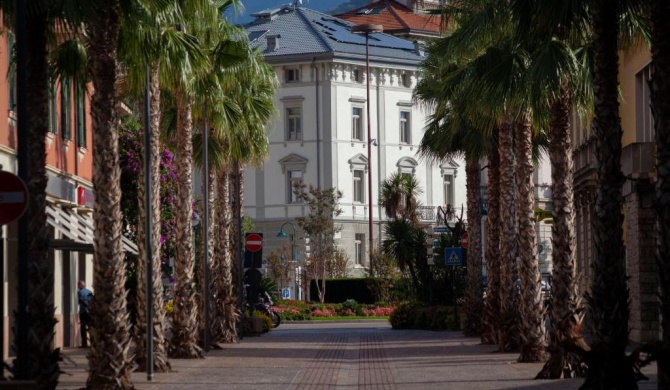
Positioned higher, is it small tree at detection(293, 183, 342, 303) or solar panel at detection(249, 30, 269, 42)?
solar panel at detection(249, 30, 269, 42)

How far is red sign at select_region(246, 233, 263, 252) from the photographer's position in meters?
43.9

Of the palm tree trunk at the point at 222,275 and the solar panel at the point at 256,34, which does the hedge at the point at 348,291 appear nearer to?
the solar panel at the point at 256,34

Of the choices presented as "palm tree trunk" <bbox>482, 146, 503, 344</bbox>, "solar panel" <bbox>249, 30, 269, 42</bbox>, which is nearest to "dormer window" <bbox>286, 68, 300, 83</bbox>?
"solar panel" <bbox>249, 30, 269, 42</bbox>

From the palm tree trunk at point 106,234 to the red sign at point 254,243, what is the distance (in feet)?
73.2

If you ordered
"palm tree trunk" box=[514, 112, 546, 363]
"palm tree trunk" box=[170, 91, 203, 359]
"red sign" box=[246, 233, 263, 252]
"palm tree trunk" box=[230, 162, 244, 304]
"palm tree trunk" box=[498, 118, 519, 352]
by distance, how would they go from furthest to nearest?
"red sign" box=[246, 233, 263, 252]
"palm tree trunk" box=[230, 162, 244, 304]
"palm tree trunk" box=[498, 118, 519, 352]
"palm tree trunk" box=[170, 91, 203, 359]
"palm tree trunk" box=[514, 112, 546, 363]

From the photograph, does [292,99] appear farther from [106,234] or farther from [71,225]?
[106,234]

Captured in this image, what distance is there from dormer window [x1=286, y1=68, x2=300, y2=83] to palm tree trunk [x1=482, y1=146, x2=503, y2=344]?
53.1 metres

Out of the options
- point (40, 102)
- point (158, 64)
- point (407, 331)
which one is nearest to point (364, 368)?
point (158, 64)

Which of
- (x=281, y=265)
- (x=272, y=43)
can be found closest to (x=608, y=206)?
(x=281, y=265)

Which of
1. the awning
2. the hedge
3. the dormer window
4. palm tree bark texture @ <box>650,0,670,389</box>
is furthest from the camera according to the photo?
the dormer window

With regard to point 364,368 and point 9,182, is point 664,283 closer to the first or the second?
point 9,182

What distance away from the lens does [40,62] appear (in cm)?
1934

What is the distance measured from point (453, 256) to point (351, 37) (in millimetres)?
49035

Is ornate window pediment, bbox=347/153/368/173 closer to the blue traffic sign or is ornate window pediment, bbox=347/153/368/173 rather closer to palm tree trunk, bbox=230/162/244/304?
the blue traffic sign
